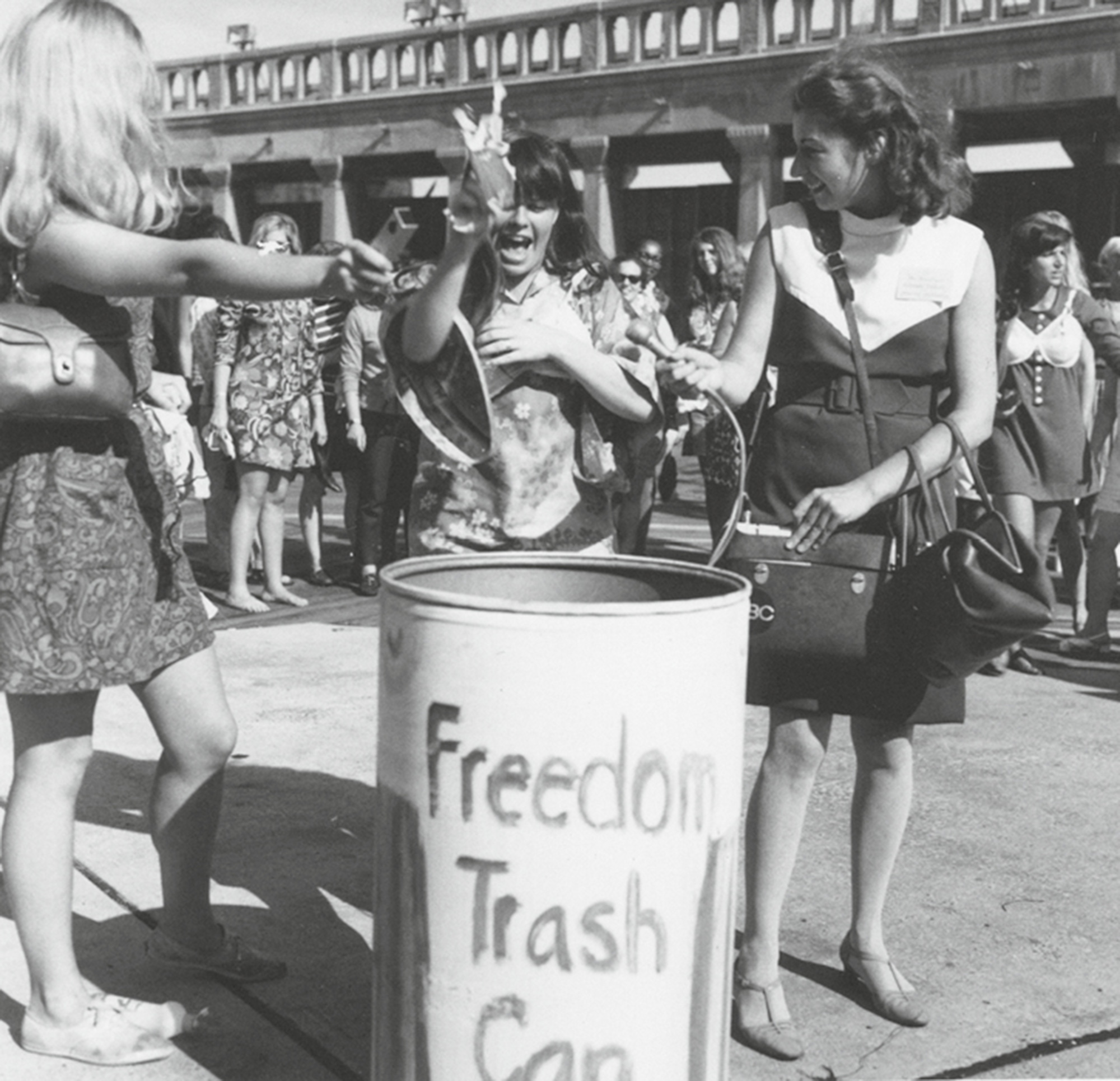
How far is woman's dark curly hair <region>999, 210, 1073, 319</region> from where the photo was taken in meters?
6.75

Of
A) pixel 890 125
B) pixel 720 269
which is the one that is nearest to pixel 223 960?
pixel 890 125

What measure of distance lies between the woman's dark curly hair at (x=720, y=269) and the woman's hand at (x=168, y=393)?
16.4ft

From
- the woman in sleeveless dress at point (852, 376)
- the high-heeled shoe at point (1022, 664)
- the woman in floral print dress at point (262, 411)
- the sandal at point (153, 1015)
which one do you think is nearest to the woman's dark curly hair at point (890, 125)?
the woman in sleeveless dress at point (852, 376)

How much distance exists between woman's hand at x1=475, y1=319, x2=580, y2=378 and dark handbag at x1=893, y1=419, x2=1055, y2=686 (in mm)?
767

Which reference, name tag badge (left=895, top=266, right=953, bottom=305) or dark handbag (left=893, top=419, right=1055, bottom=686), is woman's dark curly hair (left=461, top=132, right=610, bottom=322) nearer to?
name tag badge (left=895, top=266, right=953, bottom=305)

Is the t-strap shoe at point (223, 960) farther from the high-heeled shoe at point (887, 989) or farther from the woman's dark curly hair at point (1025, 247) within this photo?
the woman's dark curly hair at point (1025, 247)

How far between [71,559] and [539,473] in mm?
931

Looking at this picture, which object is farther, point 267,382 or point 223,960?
point 267,382

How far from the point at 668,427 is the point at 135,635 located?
116cm

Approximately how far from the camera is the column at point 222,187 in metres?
23.7

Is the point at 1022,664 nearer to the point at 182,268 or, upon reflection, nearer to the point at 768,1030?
the point at 768,1030

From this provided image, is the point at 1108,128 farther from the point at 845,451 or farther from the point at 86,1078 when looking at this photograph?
the point at 86,1078

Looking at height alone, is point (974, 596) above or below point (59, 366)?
below

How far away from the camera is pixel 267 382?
8.03m
